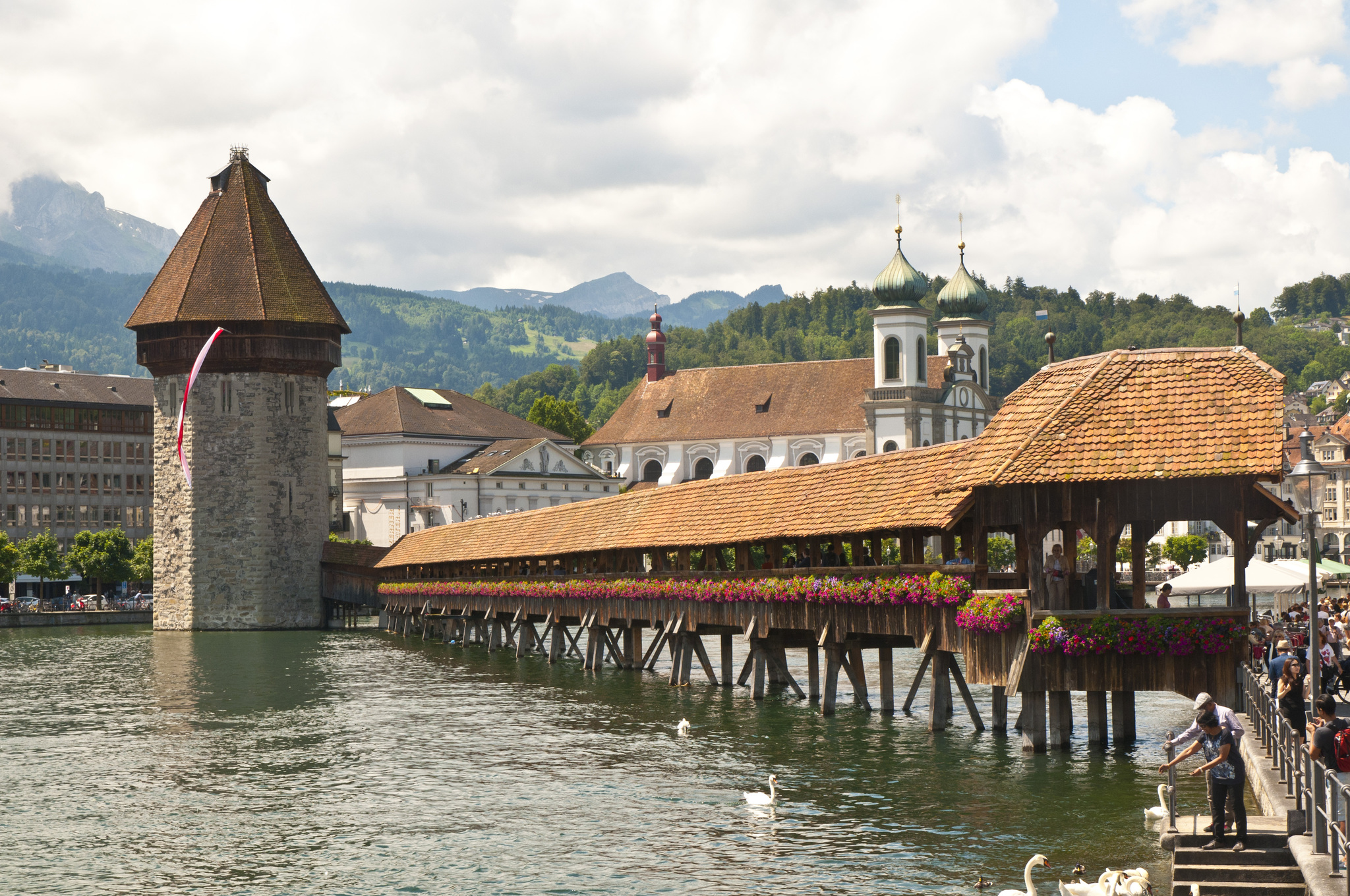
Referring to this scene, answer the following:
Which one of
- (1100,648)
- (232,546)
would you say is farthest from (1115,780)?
(232,546)

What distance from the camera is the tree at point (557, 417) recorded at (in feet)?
454

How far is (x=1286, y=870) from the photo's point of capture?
46.8 feet

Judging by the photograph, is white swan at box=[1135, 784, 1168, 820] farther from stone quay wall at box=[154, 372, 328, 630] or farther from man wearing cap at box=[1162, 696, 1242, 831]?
stone quay wall at box=[154, 372, 328, 630]

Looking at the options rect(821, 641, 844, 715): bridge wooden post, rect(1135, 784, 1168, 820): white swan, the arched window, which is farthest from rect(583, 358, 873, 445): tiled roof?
rect(1135, 784, 1168, 820): white swan

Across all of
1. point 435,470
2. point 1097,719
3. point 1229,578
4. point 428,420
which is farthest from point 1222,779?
point 428,420

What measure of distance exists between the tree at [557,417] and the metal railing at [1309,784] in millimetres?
118171

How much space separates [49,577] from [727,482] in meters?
Result: 72.2

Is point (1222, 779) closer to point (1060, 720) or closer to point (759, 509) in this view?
point (1060, 720)

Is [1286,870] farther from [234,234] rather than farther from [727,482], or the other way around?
[234,234]

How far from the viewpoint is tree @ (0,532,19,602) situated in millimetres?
91875

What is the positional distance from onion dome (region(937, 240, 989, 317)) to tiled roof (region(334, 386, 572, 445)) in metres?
31.0

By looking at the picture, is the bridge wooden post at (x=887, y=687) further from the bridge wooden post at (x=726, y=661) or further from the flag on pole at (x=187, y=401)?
the flag on pole at (x=187, y=401)

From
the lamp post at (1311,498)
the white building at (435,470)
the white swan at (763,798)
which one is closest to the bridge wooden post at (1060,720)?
the white swan at (763,798)

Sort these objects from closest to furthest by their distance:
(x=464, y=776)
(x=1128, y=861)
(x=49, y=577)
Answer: (x=1128, y=861)
(x=464, y=776)
(x=49, y=577)
